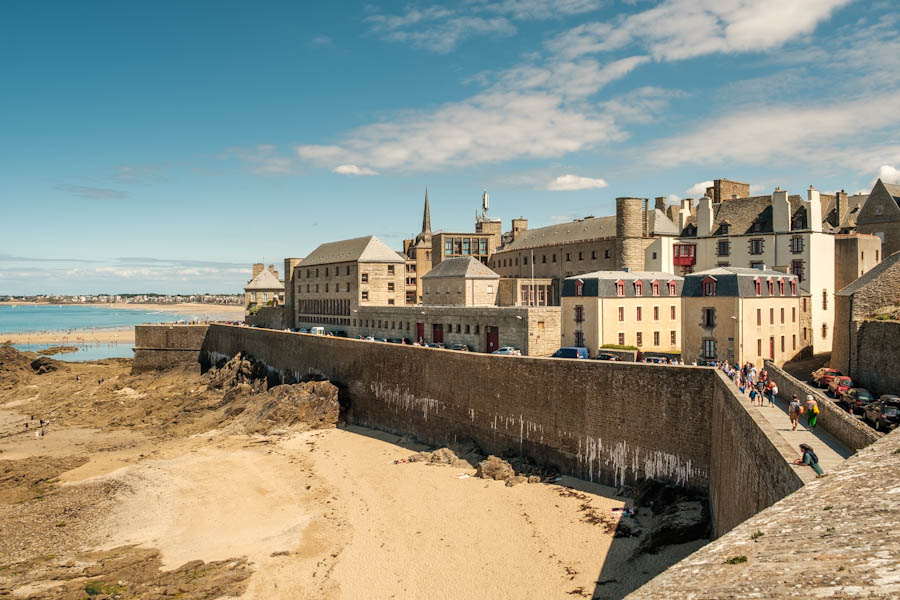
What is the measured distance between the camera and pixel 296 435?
37.2 metres

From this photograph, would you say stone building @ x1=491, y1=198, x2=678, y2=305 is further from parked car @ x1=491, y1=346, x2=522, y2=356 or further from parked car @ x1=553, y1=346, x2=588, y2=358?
parked car @ x1=553, y1=346, x2=588, y2=358

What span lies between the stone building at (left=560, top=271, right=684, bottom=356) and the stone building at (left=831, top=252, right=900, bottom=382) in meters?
8.21

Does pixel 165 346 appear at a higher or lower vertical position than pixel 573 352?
lower

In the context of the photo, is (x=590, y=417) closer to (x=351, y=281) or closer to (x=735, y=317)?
(x=735, y=317)

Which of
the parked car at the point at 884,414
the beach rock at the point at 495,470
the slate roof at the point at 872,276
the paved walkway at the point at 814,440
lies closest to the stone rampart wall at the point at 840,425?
the paved walkway at the point at 814,440

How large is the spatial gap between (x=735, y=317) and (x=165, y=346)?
57277mm

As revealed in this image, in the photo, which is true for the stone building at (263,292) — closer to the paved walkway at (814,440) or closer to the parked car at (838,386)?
the parked car at (838,386)

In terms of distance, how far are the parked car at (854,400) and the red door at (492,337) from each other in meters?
Answer: 20.4

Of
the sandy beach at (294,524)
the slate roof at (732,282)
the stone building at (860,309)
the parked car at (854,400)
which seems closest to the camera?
the sandy beach at (294,524)

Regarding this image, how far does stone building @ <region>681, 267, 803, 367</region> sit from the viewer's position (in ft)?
104

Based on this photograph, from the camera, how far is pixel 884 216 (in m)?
43.0

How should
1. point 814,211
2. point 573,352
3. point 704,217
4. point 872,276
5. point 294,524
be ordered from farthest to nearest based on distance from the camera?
point 704,217 → point 814,211 → point 573,352 → point 872,276 → point 294,524

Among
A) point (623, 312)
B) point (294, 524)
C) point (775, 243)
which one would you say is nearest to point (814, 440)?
point (294, 524)

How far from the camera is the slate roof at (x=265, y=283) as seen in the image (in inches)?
3100
